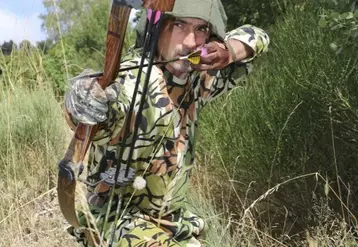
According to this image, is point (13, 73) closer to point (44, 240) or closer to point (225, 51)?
point (44, 240)

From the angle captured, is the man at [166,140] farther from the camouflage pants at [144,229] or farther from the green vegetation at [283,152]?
the green vegetation at [283,152]

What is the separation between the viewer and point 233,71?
2.13 meters

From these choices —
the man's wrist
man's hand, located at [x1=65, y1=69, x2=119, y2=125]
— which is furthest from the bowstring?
the man's wrist

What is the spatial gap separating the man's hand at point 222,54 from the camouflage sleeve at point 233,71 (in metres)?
0.02

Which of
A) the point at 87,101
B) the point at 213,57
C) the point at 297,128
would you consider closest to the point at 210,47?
the point at 213,57

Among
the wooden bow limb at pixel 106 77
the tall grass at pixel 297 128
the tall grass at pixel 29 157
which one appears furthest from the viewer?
the tall grass at pixel 29 157

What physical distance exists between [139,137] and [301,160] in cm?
142

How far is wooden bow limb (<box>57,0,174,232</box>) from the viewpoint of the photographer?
1.58m

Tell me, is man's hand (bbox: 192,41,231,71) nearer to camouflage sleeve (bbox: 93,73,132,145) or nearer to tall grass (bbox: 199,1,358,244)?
camouflage sleeve (bbox: 93,73,132,145)

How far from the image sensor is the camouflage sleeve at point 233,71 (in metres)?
2.05

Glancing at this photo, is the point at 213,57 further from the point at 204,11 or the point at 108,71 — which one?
the point at 108,71

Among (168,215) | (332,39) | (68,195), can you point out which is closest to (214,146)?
(332,39)

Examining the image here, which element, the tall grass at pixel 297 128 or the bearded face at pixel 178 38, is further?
the tall grass at pixel 297 128

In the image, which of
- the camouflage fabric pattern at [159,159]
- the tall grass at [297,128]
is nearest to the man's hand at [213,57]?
the camouflage fabric pattern at [159,159]
